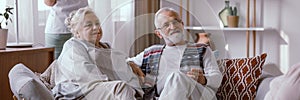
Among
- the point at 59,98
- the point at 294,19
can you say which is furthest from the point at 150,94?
the point at 294,19

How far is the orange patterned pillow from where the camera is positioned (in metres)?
2.18

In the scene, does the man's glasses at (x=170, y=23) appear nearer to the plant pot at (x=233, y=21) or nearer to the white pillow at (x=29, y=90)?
the white pillow at (x=29, y=90)

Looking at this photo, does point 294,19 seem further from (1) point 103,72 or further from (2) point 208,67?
(1) point 103,72

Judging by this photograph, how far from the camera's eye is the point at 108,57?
6.17 ft

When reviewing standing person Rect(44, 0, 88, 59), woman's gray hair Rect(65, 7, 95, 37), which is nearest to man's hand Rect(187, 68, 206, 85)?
woman's gray hair Rect(65, 7, 95, 37)

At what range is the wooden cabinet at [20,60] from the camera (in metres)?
2.40

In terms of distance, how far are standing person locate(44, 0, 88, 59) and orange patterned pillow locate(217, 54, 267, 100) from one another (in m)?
1.14

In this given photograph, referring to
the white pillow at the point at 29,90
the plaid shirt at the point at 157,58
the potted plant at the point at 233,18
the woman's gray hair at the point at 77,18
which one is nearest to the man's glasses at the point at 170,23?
the plaid shirt at the point at 157,58

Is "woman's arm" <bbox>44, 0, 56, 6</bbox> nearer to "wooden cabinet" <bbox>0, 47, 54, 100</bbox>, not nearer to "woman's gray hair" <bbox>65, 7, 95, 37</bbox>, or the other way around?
"wooden cabinet" <bbox>0, 47, 54, 100</bbox>

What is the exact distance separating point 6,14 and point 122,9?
3.87 ft

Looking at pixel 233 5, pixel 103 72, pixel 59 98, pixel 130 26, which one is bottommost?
pixel 59 98

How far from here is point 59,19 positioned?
9.46ft

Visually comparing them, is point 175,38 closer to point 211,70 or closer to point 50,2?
point 211,70

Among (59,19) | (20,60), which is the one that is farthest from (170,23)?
(59,19)
